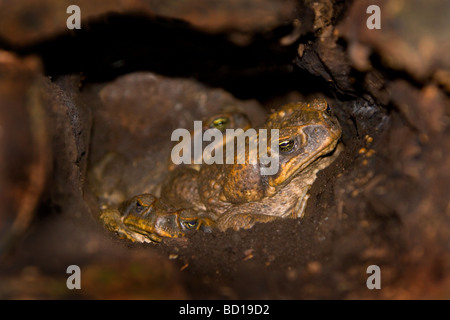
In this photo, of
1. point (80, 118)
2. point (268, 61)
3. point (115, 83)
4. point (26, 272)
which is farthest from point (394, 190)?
point (115, 83)

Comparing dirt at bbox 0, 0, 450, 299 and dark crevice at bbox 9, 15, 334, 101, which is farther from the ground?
dark crevice at bbox 9, 15, 334, 101

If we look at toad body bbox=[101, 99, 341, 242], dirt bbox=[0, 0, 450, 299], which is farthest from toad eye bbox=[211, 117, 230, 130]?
dirt bbox=[0, 0, 450, 299]

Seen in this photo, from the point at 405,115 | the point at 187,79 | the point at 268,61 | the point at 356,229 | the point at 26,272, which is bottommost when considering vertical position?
the point at 26,272

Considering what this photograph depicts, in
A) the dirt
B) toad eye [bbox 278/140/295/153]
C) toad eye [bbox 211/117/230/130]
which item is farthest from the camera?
toad eye [bbox 211/117/230/130]

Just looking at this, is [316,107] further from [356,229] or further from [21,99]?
[21,99]

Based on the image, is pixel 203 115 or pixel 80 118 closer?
pixel 80 118

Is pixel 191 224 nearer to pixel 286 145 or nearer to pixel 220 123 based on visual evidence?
pixel 286 145

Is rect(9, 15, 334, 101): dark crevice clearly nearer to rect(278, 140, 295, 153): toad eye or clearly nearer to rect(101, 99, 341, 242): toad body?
rect(101, 99, 341, 242): toad body
